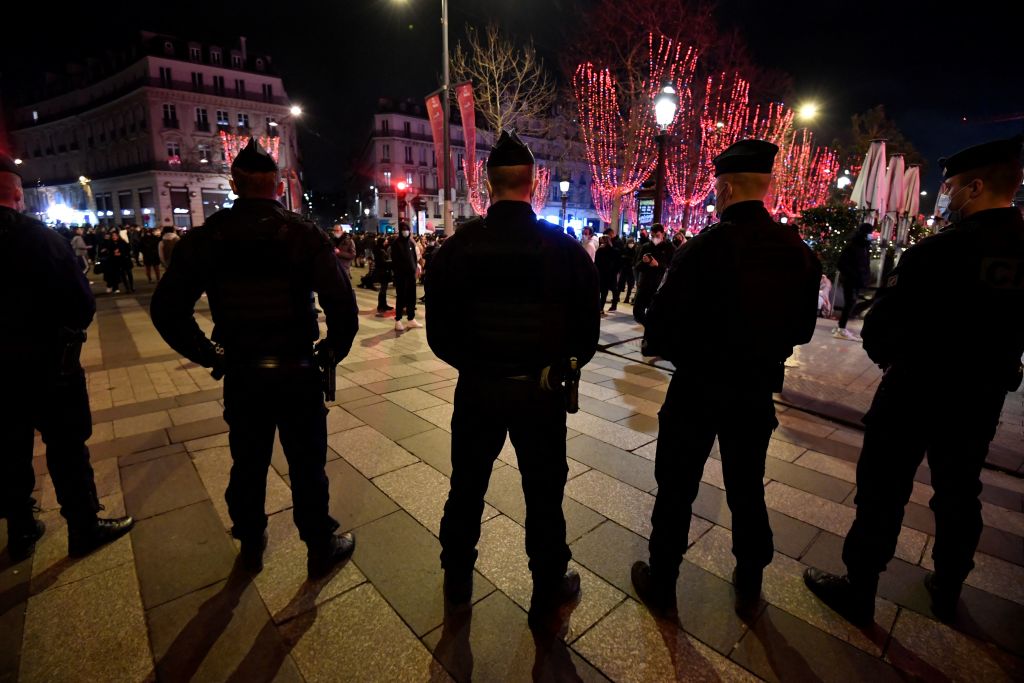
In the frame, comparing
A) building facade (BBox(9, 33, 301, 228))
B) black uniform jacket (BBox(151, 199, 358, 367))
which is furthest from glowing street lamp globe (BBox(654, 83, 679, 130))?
building facade (BBox(9, 33, 301, 228))

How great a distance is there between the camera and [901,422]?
2.23 meters

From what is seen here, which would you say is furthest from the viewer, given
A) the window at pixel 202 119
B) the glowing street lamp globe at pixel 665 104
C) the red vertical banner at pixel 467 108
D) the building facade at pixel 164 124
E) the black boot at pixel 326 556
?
the window at pixel 202 119

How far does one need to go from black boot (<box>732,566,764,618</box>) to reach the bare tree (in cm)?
1861

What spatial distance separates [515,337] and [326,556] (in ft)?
5.53

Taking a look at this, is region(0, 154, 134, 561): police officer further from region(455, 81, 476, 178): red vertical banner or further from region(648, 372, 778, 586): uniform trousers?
region(455, 81, 476, 178): red vertical banner

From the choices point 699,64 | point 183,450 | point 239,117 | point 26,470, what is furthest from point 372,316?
point 239,117

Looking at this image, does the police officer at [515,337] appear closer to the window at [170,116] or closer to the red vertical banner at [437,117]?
the red vertical banner at [437,117]

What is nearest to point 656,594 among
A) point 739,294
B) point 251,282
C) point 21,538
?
point 739,294

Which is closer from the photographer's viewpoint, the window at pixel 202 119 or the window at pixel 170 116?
the window at pixel 170 116

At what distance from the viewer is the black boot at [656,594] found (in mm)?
2383

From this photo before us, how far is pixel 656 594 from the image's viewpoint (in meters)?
2.41

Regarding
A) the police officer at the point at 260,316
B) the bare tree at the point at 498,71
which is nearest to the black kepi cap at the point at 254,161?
the police officer at the point at 260,316

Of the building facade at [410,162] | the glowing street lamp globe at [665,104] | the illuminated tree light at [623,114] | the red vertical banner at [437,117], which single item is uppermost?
the building facade at [410,162]

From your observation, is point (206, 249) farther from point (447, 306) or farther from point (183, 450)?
point (183, 450)
